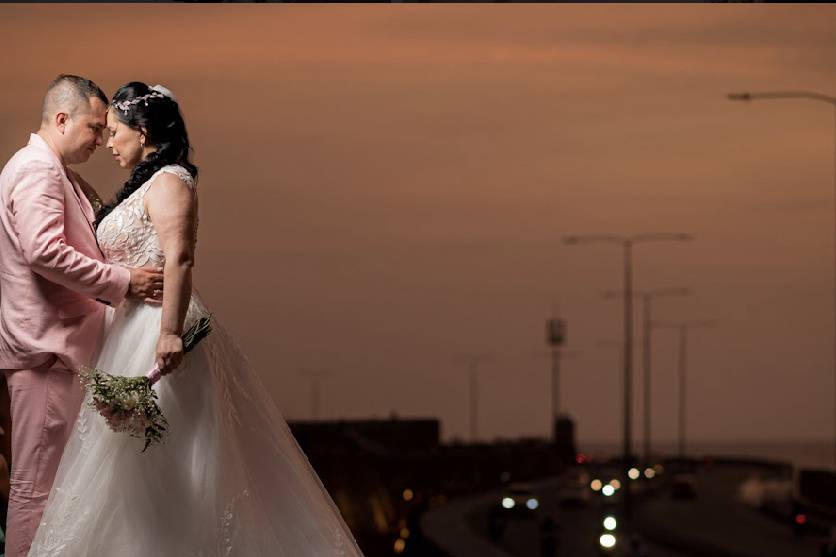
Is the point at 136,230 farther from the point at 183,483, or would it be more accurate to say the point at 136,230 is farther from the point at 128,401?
the point at 183,483

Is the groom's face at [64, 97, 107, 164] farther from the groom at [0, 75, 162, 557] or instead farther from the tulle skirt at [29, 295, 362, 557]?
the tulle skirt at [29, 295, 362, 557]

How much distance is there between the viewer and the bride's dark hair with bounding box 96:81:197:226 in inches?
315

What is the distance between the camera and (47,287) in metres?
8.29

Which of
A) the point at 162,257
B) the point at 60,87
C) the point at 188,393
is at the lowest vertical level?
the point at 188,393

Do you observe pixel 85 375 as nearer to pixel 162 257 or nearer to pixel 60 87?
pixel 162 257

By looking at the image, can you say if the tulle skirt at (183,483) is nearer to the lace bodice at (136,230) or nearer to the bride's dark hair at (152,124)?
the lace bodice at (136,230)

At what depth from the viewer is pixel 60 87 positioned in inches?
326

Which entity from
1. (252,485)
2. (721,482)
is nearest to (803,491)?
(721,482)

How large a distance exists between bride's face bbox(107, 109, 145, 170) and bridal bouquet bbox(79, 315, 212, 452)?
983mm

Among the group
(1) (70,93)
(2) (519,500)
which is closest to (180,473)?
(1) (70,93)

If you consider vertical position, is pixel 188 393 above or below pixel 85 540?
above

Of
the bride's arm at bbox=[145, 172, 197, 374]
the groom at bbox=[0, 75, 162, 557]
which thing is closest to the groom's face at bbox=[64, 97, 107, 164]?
the groom at bbox=[0, 75, 162, 557]

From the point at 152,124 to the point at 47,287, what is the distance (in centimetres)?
93

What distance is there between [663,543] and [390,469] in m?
42.7
